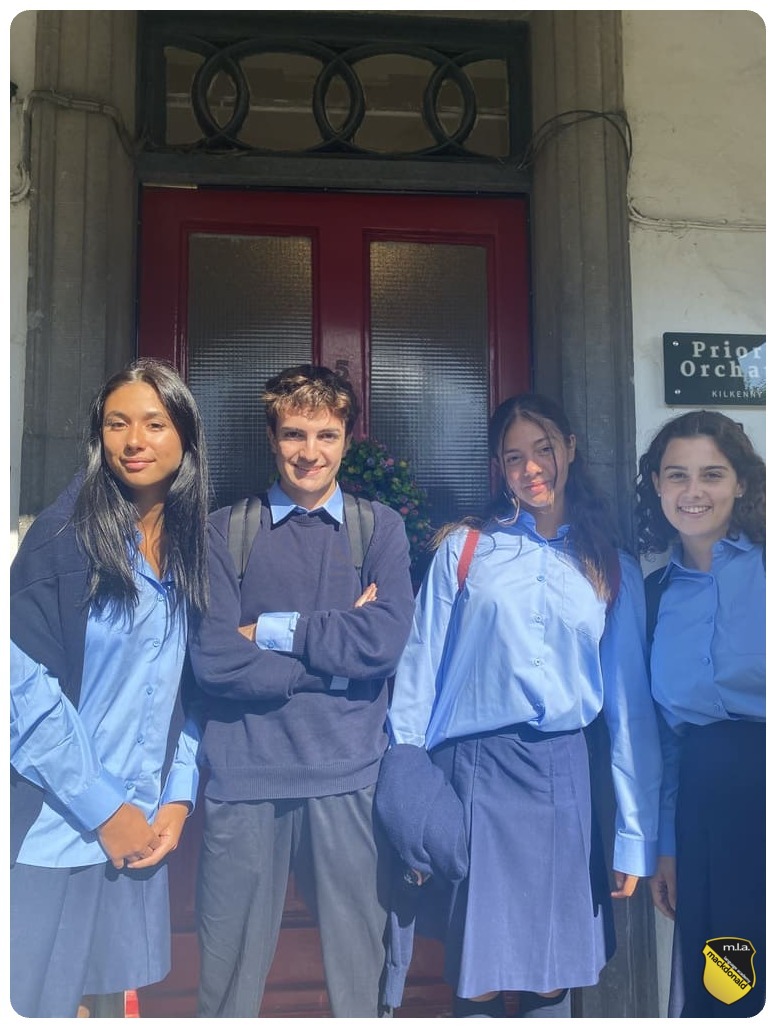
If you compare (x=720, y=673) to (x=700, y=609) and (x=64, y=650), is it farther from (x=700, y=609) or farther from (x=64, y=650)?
(x=64, y=650)

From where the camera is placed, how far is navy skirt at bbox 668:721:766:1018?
2.59 meters

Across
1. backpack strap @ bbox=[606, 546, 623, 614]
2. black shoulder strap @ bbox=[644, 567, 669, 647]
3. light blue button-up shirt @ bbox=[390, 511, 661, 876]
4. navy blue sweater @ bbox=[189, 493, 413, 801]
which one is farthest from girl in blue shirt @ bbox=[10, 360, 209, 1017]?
black shoulder strap @ bbox=[644, 567, 669, 647]

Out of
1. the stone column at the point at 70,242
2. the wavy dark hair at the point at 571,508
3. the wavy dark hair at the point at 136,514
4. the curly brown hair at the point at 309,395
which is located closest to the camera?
the wavy dark hair at the point at 136,514

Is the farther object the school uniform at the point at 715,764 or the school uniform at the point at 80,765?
the school uniform at the point at 715,764

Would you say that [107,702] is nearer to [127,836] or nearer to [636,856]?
[127,836]

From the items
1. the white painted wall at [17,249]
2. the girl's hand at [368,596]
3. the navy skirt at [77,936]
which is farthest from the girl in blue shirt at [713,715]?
the white painted wall at [17,249]

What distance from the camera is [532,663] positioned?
2.64 m

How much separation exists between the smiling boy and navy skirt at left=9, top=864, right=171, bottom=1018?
167 millimetres

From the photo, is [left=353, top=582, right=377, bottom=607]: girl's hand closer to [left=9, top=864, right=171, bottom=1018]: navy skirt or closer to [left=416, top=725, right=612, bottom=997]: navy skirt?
[left=416, top=725, right=612, bottom=997]: navy skirt

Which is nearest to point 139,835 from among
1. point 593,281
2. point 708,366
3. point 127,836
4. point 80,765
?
point 127,836

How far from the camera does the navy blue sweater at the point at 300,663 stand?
8.16ft

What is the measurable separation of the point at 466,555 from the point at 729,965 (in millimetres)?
1338

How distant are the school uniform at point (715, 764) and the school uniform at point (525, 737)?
3.2 inches

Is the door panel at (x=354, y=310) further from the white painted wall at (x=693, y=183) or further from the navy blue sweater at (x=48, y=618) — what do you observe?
the navy blue sweater at (x=48, y=618)
